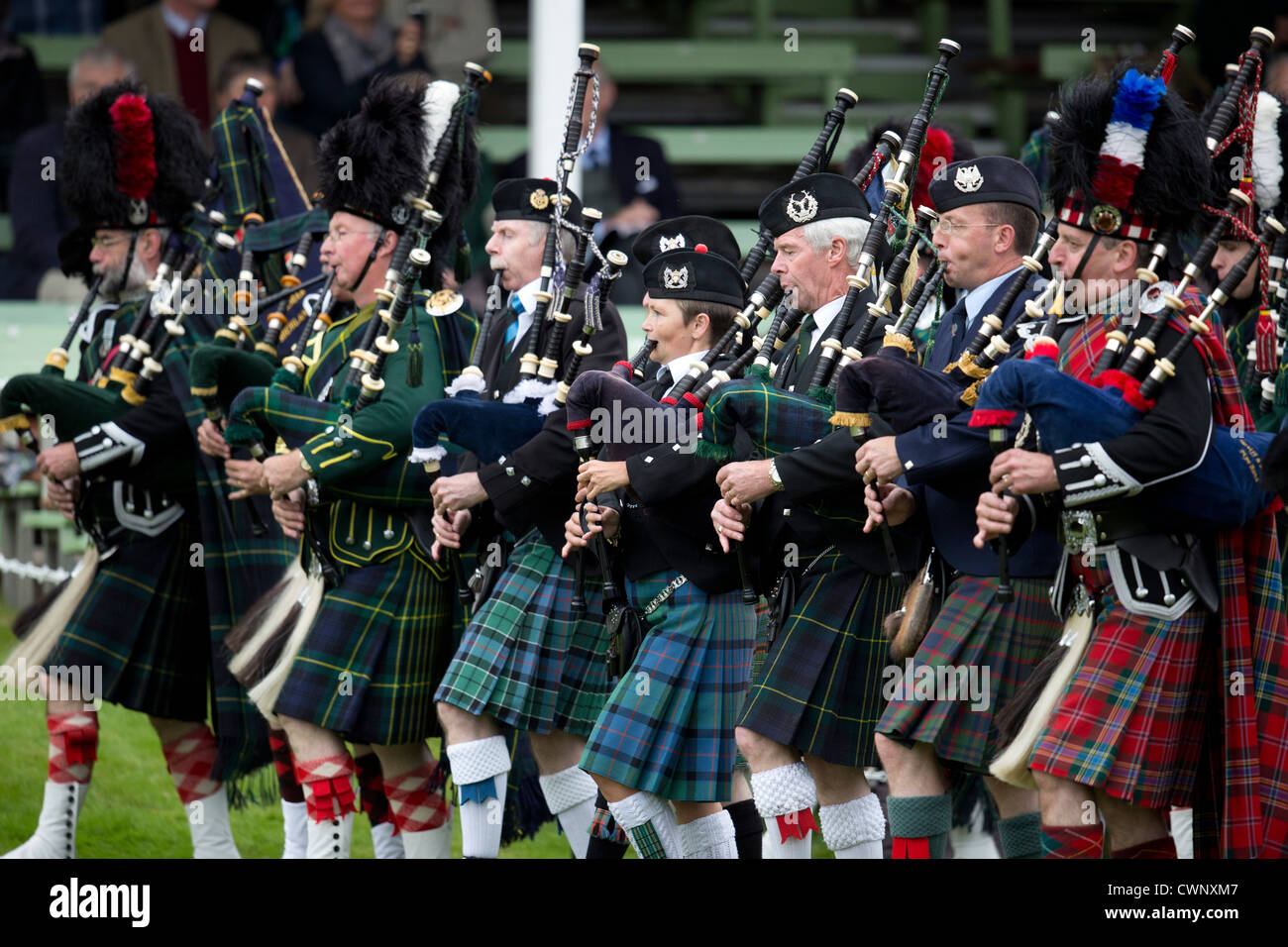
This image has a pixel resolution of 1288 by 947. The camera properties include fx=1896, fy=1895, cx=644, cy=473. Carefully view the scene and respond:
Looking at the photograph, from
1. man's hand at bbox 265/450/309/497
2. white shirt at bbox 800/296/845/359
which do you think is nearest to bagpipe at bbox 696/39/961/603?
white shirt at bbox 800/296/845/359

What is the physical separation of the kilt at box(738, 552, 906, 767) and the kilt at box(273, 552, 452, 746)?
1.10 meters

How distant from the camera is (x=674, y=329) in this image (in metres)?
4.46

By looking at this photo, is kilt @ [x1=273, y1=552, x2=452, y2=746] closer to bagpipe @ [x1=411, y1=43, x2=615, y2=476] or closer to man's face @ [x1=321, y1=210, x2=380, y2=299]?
bagpipe @ [x1=411, y1=43, x2=615, y2=476]

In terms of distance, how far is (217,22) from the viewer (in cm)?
1031

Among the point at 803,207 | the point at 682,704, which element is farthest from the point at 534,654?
the point at 803,207

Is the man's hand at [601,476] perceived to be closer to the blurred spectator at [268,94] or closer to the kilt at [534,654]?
the kilt at [534,654]

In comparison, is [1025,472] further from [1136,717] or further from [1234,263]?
[1234,263]

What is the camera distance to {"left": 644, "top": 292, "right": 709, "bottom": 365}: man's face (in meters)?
4.46

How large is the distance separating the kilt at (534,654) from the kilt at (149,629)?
126 cm

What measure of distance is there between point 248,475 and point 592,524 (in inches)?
42.6

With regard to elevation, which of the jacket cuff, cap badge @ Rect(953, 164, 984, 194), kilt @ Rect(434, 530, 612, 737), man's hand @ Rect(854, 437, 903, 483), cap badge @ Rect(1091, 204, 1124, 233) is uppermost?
cap badge @ Rect(953, 164, 984, 194)

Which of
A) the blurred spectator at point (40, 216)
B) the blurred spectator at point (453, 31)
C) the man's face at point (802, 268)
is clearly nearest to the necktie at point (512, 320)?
the man's face at point (802, 268)

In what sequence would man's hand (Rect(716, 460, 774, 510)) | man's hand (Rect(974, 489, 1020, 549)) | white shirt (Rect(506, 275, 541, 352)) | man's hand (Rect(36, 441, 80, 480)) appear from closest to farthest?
1. man's hand (Rect(974, 489, 1020, 549))
2. man's hand (Rect(716, 460, 774, 510))
3. white shirt (Rect(506, 275, 541, 352))
4. man's hand (Rect(36, 441, 80, 480))

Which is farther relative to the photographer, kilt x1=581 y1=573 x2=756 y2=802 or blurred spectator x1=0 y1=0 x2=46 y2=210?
blurred spectator x1=0 y1=0 x2=46 y2=210
